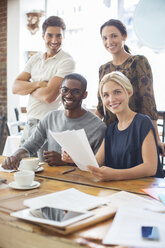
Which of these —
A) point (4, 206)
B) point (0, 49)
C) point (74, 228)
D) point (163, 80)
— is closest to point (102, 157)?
point (4, 206)

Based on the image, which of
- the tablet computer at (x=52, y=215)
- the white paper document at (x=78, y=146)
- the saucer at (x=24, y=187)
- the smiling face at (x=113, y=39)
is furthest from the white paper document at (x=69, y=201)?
the smiling face at (x=113, y=39)

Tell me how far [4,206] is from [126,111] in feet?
3.00

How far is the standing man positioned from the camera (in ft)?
7.73

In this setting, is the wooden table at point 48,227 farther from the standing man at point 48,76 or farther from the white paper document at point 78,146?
the standing man at point 48,76

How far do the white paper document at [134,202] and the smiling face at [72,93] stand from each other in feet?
2.80

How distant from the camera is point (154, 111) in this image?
204cm

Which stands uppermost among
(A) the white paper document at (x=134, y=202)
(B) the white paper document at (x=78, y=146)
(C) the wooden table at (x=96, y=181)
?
(B) the white paper document at (x=78, y=146)

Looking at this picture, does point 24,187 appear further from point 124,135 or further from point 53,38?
point 53,38

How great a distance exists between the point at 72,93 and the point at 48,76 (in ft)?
1.74

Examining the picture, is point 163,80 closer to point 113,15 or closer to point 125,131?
point 113,15

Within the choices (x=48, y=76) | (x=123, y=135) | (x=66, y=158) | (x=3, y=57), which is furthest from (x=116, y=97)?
(x=3, y=57)

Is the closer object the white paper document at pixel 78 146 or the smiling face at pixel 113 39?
the white paper document at pixel 78 146

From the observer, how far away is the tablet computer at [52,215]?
0.90 meters

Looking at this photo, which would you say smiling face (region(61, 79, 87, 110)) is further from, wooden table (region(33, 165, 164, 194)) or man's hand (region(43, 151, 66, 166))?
wooden table (region(33, 165, 164, 194))
